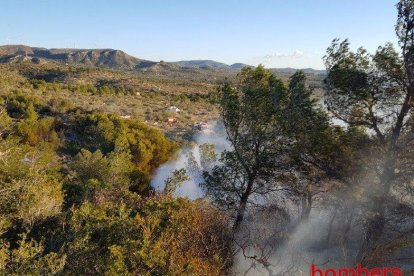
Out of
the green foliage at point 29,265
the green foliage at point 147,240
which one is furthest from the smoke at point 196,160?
the green foliage at point 29,265

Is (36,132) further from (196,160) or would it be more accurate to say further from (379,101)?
(379,101)

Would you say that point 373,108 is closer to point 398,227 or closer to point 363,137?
point 363,137

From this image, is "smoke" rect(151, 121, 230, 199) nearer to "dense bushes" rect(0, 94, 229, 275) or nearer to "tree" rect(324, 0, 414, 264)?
"dense bushes" rect(0, 94, 229, 275)

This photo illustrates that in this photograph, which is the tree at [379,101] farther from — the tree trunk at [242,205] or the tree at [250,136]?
the tree trunk at [242,205]

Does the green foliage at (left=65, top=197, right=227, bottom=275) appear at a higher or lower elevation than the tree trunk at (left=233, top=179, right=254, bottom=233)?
higher

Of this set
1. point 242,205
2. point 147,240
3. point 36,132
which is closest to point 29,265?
point 147,240

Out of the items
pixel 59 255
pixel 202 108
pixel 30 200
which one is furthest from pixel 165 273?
pixel 202 108

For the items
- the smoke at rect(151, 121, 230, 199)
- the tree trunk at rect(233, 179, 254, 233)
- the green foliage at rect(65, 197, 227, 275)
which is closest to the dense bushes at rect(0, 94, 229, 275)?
the green foliage at rect(65, 197, 227, 275)
